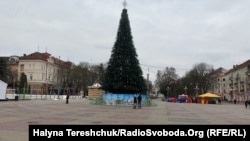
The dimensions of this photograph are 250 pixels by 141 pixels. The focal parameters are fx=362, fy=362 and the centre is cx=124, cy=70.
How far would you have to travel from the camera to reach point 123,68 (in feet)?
157

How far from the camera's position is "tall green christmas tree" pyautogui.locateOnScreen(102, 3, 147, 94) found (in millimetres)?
47781

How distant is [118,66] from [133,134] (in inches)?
1546

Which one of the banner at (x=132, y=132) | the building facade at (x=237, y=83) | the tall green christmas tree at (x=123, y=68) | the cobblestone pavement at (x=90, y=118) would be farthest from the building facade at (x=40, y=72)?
the banner at (x=132, y=132)

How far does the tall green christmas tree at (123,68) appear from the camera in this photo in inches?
1881

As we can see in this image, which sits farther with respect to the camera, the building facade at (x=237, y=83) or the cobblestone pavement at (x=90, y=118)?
the building facade at (x=237, y=83)

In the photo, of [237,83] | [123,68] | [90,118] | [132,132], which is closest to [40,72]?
[237,83]

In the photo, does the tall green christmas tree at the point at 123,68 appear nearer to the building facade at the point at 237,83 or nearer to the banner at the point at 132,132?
the banner at the point at 132,132

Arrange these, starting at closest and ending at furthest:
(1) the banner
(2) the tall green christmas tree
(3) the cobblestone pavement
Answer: (1) the banner < (3) the cobblestone pavement < (2) the tall green christmas tree

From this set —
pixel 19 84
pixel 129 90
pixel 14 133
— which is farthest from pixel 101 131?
pixel 19 84

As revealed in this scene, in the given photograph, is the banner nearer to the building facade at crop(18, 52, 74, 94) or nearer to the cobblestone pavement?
the cobblestone pavement

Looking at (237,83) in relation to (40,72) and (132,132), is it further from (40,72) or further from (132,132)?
(132,132)

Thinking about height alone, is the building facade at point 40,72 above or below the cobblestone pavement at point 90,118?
above

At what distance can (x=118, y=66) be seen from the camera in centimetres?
4806

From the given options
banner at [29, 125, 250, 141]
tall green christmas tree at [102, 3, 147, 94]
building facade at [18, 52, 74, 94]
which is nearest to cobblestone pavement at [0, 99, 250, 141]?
banner at [29, 125, 250, 141]
